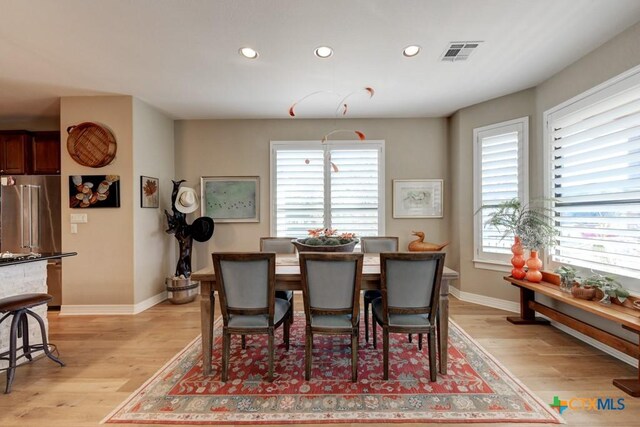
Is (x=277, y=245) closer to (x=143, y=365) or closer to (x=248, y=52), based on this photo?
(x=143, y=365)

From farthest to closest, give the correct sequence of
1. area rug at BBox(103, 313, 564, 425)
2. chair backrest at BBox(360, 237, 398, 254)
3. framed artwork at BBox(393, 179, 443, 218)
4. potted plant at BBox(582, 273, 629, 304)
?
framed artwork at BBox(393, 179, 443, 218)
chair backrest at BBox(360, 237, 398, 254)
potted plant at BBox(582, 273, 629, 304)
area rug at BBox(103, 313, 564, 425)

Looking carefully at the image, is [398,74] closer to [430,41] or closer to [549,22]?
[430,41]

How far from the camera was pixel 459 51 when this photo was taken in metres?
2.57

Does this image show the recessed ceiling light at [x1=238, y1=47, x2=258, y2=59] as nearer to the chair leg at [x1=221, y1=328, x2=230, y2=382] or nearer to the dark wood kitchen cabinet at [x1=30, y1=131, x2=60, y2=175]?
the chair leg at [x1=221, y1=328, x2=230, y2=382]

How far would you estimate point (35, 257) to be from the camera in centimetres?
232

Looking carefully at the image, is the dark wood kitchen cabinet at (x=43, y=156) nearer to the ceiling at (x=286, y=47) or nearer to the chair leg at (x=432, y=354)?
the ceiling at (x=286, y=47)

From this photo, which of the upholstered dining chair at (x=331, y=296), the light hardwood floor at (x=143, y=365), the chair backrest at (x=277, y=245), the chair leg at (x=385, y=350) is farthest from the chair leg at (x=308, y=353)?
the chair backrest at (x=277, y=245)

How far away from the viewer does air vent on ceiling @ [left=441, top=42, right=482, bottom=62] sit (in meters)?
2.46

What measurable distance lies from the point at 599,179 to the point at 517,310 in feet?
6.05

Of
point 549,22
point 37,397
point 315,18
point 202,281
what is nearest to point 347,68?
point 315,18

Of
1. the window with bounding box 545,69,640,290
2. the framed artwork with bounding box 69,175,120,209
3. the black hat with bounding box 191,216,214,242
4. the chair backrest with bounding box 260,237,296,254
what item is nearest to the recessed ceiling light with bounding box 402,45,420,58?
the window with bounding box 545,69,640,290

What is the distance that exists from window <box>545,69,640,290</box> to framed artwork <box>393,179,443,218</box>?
1.47 m

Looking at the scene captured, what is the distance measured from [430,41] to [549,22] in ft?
2.90

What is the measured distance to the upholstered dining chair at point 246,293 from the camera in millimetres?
2008
